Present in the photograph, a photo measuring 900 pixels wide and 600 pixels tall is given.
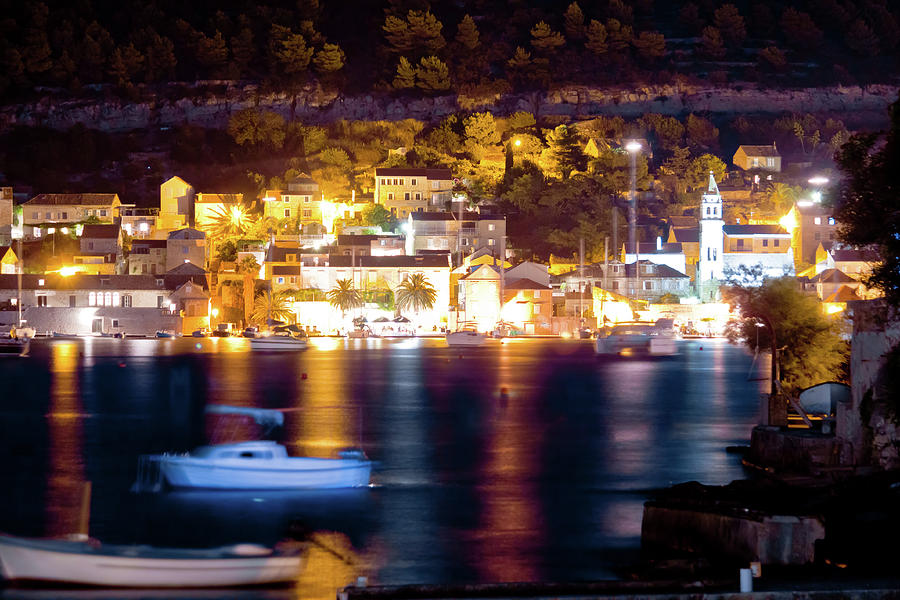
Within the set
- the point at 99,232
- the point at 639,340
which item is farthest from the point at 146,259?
the point at 639,340

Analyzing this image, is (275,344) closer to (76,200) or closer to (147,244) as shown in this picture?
(147,244)

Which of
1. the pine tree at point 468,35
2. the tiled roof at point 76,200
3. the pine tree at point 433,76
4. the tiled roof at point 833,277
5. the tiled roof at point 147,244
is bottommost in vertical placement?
the tiled roof at point 833,277

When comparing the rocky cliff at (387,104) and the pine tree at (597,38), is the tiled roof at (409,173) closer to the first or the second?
the rocky cliff at (387,104)

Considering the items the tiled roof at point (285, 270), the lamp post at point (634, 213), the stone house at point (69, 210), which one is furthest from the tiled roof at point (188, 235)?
the lamp post at point (634, 213)

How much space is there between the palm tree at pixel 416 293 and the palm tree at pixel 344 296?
228cm

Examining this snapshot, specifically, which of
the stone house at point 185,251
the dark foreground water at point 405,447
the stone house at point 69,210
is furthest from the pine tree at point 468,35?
the dark foreground water at point 405,447

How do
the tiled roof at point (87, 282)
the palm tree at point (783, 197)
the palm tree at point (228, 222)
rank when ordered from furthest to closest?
the palm tree at point (783, 197) → the palm tree at point (228, 222) → the tiled roof at point (87, 282)

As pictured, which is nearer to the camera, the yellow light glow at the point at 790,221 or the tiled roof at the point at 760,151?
the yellow light glow at the point at 790,221

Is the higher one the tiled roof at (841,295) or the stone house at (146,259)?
the stone house at (146,259)

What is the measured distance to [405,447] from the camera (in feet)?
101

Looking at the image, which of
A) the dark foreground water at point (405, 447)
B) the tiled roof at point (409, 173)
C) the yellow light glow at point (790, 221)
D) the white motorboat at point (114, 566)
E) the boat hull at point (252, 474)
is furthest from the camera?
the yellow light glow at point (790, 221)

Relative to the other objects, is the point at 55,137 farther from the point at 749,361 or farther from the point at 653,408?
the point at 653,408

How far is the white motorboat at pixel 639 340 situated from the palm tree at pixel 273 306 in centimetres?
1729

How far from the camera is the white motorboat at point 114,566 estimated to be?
15.0 m
